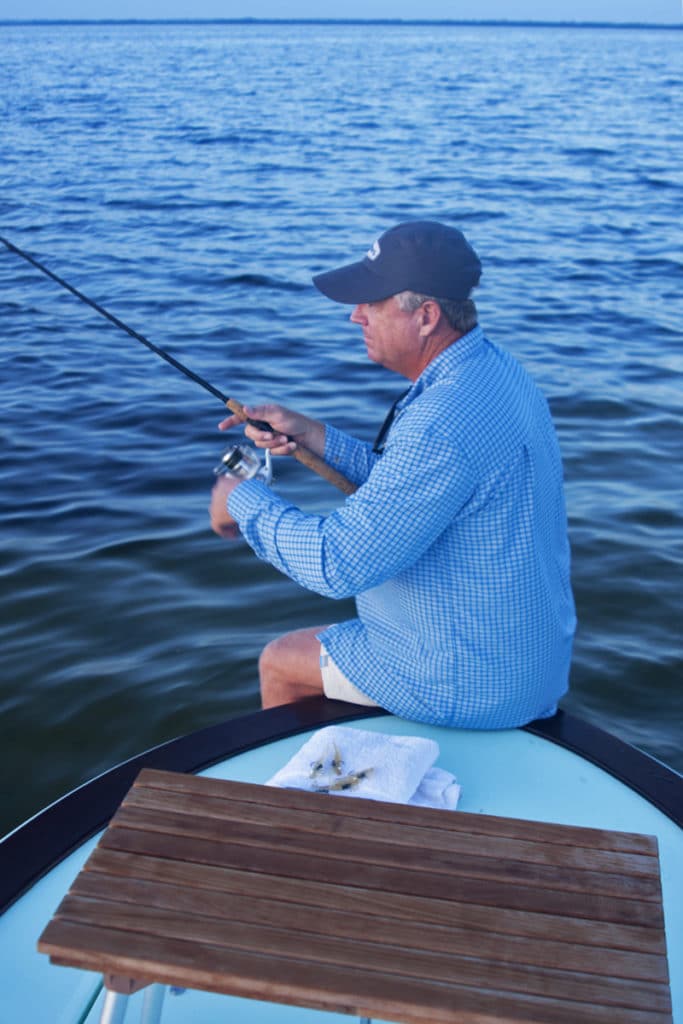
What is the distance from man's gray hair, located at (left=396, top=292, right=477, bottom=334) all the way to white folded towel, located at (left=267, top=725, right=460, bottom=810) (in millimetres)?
858

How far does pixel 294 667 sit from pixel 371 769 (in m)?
0.51

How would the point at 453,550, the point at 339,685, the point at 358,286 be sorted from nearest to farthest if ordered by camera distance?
the point at 453,550
the point at 358,286
the point at 339,685

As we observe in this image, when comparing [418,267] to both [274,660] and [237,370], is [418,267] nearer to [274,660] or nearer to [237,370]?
[274,660]

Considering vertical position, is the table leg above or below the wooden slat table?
below

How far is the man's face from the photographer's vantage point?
2.42 metres

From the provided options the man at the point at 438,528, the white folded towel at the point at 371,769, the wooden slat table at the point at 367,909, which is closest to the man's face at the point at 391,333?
the man at the point at 438,528

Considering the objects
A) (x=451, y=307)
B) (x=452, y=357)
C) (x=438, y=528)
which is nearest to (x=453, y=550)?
(x=438, y=528)

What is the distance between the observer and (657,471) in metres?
5.73

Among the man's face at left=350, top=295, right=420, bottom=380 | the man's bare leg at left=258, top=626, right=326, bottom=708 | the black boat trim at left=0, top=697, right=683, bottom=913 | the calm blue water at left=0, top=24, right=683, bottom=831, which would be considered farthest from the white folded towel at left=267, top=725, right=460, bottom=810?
the calm blue water at left=0, top=24, right=683, bottom=831

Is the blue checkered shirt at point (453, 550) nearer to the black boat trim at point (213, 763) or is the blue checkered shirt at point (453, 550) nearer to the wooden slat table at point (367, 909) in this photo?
the black boat trim at point (213, 763)

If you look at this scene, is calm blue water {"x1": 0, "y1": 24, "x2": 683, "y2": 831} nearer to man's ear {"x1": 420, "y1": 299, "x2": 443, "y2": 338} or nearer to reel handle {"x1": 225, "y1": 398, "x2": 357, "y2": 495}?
reel handle {"x1": 225, "y1": 398, "x2": 357, "y2": 495}

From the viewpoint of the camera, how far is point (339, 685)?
8.71ft

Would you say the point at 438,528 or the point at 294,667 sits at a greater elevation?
the point at 438,528

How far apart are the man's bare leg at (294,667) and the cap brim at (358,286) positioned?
80 centimetres
